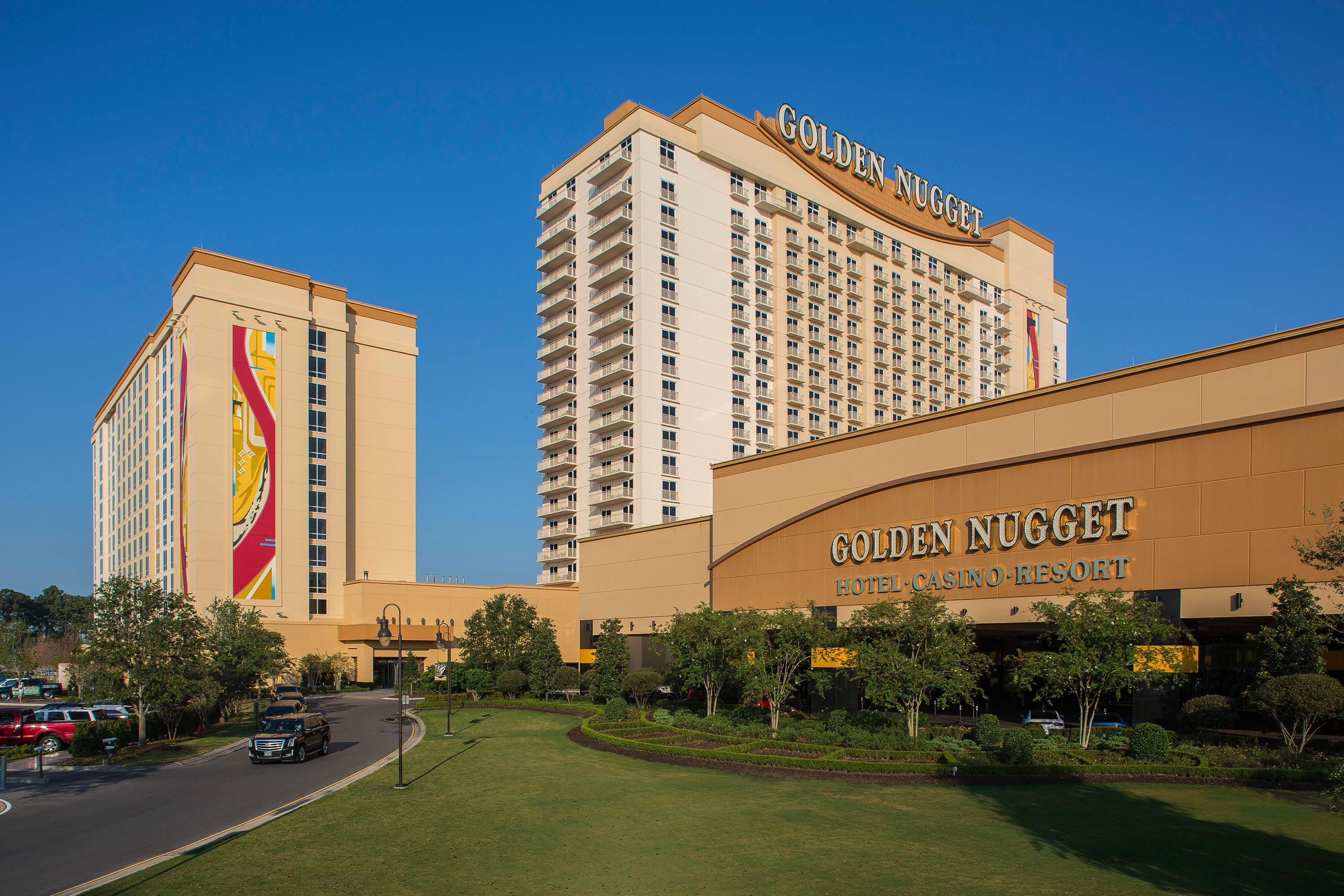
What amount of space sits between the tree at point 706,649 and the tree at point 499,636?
2447 cm

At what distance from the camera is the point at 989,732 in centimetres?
2842

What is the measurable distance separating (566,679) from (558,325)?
44.6 m

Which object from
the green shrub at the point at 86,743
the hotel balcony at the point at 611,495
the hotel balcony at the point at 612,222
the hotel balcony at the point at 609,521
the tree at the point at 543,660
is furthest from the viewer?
the hotel balcony at the point at 612,222

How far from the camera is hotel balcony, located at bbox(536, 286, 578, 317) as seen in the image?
298 ft

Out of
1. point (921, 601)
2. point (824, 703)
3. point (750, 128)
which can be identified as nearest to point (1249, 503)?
point (921, 601)

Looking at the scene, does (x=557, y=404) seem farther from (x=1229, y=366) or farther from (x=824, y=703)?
(x=1229, y=366)

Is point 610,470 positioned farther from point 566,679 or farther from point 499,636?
point 566,679

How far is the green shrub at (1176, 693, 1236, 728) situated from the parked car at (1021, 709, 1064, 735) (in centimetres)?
507

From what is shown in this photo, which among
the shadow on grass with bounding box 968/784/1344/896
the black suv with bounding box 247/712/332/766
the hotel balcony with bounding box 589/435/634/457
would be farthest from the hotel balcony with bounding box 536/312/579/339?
the shadow on grass with bounding box 968/784/1344/896

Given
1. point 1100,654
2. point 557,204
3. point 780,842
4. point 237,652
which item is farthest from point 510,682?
point 557,204

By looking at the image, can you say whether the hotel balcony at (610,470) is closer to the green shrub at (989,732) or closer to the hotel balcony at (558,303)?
the hotel balcony at (558,303)

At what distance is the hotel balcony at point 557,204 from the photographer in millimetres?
91062

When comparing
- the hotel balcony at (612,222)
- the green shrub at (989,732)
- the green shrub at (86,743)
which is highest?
the hotel balcony at (612,222)

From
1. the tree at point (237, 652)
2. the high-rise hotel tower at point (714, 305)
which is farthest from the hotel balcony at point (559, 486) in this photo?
the tree at point (237, 652)
